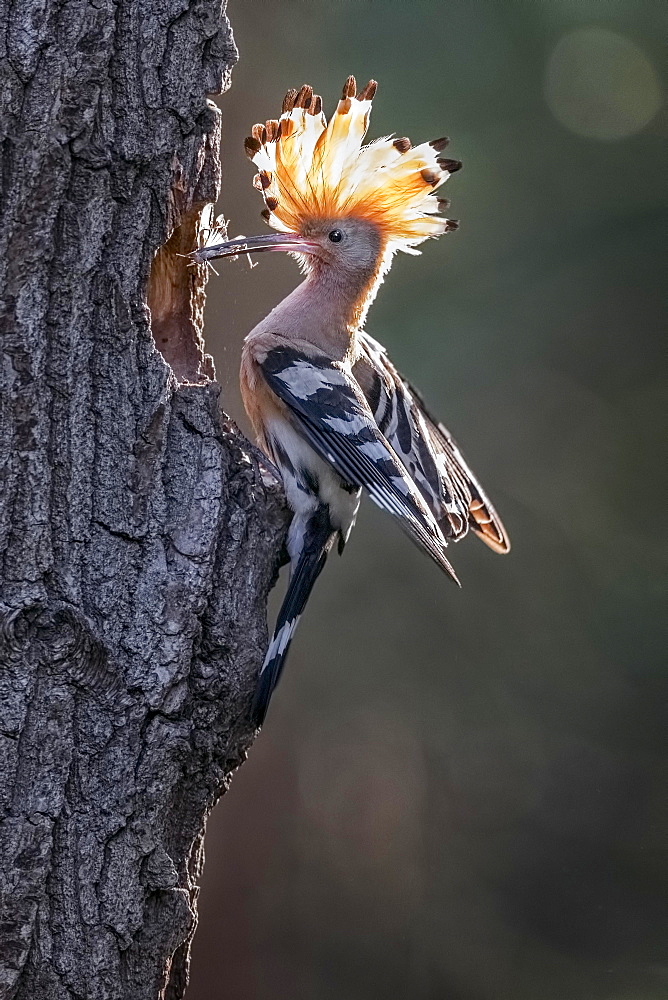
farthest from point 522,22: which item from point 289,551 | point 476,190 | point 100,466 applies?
point 100,466

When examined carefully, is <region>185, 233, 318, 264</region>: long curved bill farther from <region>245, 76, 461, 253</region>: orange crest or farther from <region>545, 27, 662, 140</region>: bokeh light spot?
<region>545, 27, 662, 140</region>: bokeh light spot

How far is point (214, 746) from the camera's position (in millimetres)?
1577

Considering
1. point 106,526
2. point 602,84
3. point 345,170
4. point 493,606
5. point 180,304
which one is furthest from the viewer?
point 493,606

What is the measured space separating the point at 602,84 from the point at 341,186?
205cm

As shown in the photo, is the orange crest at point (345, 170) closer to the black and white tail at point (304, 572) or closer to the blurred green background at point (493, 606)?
the black and white tail at point (304, 572)

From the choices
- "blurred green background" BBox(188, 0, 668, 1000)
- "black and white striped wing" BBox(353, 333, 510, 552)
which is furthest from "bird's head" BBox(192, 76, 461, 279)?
"blurred green background" BBox(188, 0, 668, 1000)

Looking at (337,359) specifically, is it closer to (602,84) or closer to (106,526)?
(106,526)

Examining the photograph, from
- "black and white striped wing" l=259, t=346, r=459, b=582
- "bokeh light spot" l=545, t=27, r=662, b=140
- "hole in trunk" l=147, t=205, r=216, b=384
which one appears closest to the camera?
"hole in trunk" l=147, t=205, r=216, b=384

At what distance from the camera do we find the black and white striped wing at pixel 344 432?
1.81 metres

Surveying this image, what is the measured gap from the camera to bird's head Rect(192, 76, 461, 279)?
1.91 metres

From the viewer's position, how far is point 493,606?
158 inches

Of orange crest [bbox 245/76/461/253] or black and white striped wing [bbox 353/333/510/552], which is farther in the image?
black and white striped wing [bbox 353/333/510/552]

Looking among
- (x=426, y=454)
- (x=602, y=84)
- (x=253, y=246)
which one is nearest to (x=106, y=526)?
(x=253, y=246)

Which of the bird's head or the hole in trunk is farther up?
the bird's head
